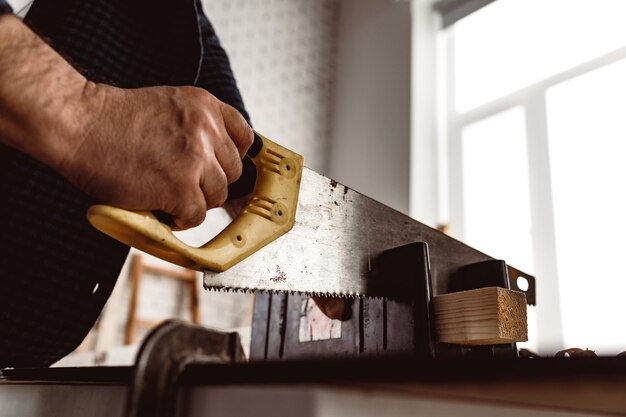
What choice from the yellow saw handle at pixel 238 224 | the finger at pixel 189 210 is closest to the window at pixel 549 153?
the yellow saw handle at pixel 238 224

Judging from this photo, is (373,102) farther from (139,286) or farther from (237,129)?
(237,129)

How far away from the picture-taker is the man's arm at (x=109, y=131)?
1.56ft

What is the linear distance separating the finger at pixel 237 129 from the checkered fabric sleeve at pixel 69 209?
240mm

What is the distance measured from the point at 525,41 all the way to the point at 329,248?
2.05 meters

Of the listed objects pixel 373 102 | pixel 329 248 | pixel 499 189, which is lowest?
pixel 329 248

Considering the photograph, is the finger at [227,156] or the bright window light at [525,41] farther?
the bright window light at [525,41]

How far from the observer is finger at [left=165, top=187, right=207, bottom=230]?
534 millimetres

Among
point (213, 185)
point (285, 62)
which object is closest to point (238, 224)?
point (213, 185)

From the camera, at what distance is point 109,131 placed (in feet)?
1.62

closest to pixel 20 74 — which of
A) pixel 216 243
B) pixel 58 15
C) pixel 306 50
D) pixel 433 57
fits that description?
pixel 216 243

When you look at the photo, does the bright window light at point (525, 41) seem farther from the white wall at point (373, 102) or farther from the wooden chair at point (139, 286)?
the wooden chair at point (139, 286)

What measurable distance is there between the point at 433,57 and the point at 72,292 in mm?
2322

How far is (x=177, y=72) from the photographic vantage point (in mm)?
896

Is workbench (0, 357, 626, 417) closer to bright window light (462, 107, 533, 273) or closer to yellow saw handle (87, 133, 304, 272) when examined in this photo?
yellow saw handle (87, 133, 304, 272)
